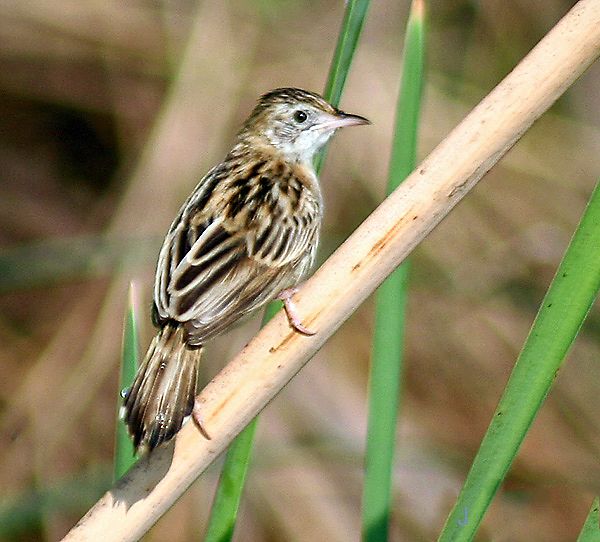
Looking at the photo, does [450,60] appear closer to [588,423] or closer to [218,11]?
[218,11]

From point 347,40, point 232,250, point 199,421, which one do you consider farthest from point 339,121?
point 199,421

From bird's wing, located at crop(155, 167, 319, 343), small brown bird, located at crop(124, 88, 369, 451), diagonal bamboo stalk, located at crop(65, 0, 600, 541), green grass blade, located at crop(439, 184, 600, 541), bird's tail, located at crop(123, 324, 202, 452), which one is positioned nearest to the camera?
green grass blade, located at crop(439, 184, 600, 541)

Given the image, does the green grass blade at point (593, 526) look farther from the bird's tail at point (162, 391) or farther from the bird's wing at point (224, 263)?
the bird's wing at point (224, 263)

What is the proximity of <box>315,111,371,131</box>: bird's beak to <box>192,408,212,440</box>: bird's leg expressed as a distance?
3.98ft

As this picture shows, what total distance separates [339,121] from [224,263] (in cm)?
76

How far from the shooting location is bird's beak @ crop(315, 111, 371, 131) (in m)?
3.00

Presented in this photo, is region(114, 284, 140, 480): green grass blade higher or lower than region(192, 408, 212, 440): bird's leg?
lower

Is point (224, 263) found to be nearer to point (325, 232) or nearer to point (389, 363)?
point (389, 363)

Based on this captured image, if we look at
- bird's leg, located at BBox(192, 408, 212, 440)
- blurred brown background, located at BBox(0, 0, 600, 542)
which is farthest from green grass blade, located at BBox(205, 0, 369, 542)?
blurred brown background, located at BBox(0, 0, 600, 542)

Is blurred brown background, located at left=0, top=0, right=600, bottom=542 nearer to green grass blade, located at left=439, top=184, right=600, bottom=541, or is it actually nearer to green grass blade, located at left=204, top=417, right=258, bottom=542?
green grass blade, located at left=204, top=417, right=258, bottom=542

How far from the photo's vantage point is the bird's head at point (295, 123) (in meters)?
3.13

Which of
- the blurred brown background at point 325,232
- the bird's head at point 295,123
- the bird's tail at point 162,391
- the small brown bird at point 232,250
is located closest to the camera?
the bird's tail at point 162,391

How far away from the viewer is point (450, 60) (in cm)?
496

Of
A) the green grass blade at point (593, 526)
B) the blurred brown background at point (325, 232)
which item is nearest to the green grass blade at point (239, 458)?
the green grass blade at point (593, 526)
